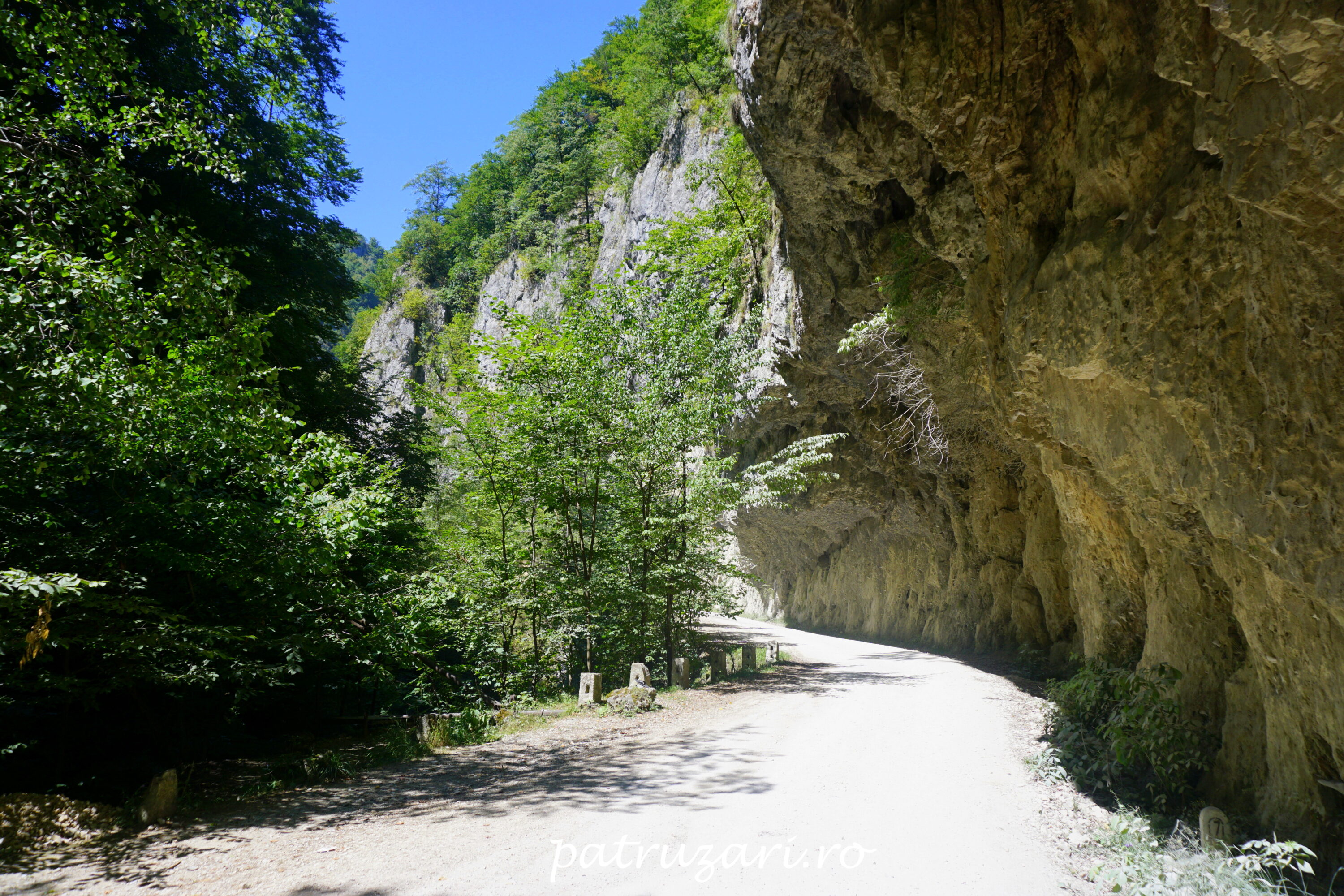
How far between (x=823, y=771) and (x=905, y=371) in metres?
8.53

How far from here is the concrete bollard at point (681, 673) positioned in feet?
38.8

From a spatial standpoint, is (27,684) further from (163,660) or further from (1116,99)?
(1116,99)

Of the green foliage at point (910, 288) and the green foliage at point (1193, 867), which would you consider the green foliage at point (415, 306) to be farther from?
the green foliage at point (1193, 867)

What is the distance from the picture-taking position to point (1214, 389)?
4270 mm

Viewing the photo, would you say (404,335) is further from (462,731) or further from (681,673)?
(462,731)

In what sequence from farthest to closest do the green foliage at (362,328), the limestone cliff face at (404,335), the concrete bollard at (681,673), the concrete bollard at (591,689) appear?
1. the green foliage at (362,328)
2. the limestone cliff face at (404,335)
3. the concrete bollard at (681,673)
4. the concrete bollard at (591,689)

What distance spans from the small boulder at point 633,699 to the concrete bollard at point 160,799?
17.7ft

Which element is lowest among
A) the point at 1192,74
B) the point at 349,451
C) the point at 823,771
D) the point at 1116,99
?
the point at 823,771

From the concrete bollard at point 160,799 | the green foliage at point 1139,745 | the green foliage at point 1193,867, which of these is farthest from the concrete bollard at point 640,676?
the green foliage at point 1193,867

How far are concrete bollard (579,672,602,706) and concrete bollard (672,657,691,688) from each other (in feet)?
6.83

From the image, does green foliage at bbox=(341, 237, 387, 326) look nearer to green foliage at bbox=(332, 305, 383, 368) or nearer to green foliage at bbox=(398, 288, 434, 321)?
green foliage at bbox=(332, 305, 383, 368)

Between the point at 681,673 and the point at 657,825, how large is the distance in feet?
23.1

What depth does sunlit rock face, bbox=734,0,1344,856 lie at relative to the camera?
3443 millimetres

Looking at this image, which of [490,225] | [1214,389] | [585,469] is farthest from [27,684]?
[490,225]
